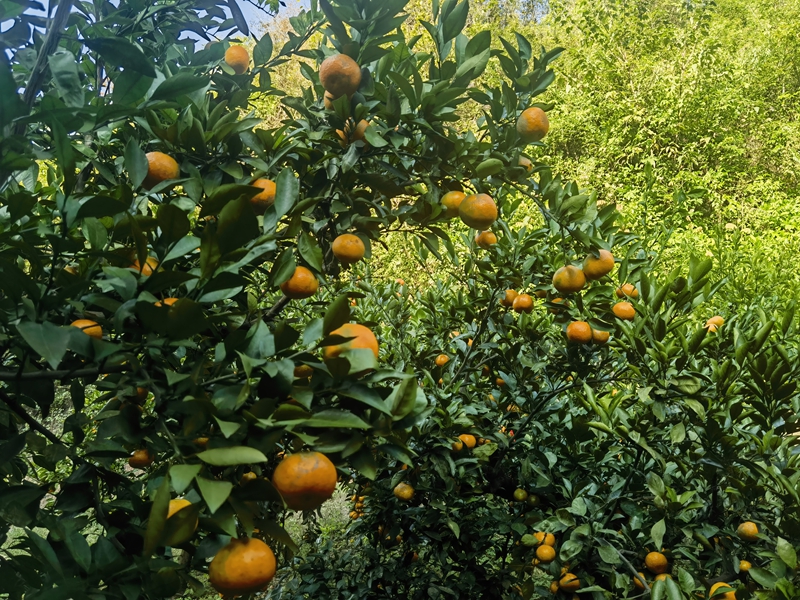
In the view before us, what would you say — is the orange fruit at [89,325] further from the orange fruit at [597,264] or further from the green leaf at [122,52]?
the orange fruit at [597,264]

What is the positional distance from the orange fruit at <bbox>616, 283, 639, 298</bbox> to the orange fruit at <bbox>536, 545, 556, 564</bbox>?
21.9 inches

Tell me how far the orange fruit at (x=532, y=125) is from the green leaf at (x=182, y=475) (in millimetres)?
752

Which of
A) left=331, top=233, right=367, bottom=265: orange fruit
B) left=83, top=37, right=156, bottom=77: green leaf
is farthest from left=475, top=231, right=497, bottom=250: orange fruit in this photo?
left=83, top=37, right=156, bottom=77: green leaf

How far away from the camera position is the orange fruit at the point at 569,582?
1246 mm

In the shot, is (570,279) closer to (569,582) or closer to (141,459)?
(569,582)

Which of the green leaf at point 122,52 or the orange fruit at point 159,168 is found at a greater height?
the green leaf at point 122,52

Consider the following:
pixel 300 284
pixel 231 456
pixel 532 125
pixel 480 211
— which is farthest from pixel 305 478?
pixel 532 125

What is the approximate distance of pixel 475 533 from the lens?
1717mm

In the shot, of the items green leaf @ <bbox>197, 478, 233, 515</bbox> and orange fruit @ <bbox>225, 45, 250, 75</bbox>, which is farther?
orange fruit @ <bbox>225, 45, 250, 75</bbox>

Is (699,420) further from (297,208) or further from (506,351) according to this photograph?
(297,208)

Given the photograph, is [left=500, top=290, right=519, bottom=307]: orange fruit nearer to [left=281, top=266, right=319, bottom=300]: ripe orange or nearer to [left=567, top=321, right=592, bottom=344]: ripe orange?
[left=567, top=321, right=592, bottom=344]: ripe orange

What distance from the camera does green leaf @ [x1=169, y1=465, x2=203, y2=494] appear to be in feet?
1.84

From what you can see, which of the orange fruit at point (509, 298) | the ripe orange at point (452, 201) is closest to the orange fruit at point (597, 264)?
the ripe orange at point (452, 201)

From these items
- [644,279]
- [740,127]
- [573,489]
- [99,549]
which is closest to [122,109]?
[99,549]
